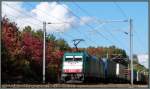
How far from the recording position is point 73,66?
38250mm

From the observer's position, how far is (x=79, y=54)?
38125 mm

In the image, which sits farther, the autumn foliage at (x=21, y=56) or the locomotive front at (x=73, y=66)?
the autumn foliage at (x=21, y=56)

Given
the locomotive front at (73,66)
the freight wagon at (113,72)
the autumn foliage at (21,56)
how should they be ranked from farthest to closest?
the freight wagon at (113,72) < the autumn foliage at (21,56) < the locomotive front at (73,66)

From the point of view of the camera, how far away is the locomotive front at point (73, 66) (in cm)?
3800

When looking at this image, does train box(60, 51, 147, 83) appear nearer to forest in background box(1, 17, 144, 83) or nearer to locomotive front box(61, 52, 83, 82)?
locomotive front box(61, 52, 83, 82)

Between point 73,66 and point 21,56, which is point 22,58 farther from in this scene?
point 73,66

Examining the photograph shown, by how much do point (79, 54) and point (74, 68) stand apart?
1.30 m

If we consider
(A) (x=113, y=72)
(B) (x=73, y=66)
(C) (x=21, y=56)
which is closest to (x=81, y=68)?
(B) (x=73, y=66)

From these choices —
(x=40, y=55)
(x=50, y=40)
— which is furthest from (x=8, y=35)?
(x=50, y=40)

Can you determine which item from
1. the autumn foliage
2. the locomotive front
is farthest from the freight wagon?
the locomotive front

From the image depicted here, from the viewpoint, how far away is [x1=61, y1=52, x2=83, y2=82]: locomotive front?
38.0 metres

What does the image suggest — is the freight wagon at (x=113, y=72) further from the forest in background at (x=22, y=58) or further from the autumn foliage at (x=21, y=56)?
the autumn foliage at (x=21, y=56)

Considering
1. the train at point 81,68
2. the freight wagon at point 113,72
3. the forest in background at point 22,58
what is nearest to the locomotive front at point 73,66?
the train at point 81,68

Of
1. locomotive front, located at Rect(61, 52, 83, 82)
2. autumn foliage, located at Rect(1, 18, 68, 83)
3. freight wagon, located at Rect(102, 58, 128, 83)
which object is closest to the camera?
locomotive front, located at Rect(61, 52, 83, 82)
